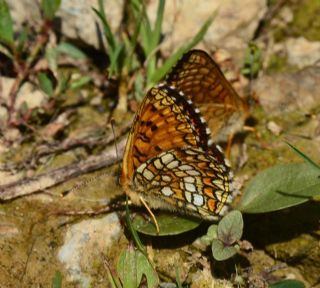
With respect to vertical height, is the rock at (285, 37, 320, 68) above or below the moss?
above

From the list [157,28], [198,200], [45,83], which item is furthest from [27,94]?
[198,200]

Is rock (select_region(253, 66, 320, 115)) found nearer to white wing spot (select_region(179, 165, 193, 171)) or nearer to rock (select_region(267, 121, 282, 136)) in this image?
rock (select_region(267, 121, 282, 136))

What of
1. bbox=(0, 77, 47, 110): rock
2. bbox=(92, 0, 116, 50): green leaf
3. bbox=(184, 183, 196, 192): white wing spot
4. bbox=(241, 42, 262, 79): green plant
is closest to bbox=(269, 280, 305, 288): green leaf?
bbox=(184, 183, 196, 192): white wing spot

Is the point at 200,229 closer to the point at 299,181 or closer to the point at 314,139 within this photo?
the point at 299,181

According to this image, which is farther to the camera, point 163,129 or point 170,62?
point 170,62

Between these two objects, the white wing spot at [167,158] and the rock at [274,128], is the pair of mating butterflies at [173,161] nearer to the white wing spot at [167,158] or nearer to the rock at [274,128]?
the white wing spot at [167,158]

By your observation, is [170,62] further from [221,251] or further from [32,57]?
[221,251]
